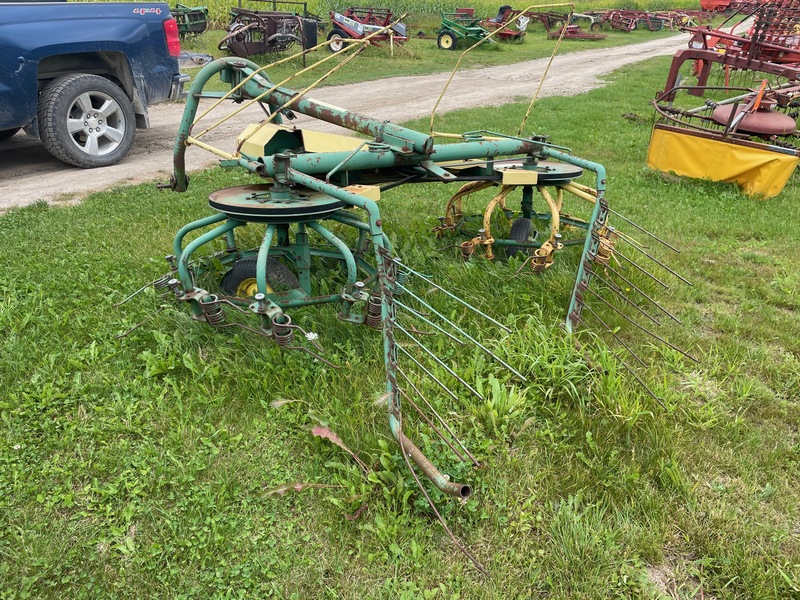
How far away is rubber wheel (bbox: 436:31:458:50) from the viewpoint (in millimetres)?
21281

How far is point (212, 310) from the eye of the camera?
297cm

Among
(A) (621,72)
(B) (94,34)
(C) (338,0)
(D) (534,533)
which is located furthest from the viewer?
(C) (338,0)

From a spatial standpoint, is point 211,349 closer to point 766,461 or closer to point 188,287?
point 188,287

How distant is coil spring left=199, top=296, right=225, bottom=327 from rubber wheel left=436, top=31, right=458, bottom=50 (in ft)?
67.2

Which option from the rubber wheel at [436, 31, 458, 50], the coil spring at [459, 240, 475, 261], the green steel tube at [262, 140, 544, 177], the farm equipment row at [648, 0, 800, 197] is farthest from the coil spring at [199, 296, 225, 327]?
the rubber wheel at [436, 31, 458, 50]

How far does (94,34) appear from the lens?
6.71m

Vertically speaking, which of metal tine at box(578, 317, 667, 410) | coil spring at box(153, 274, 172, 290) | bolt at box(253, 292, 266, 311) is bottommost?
metal tine at box(578, 317, 667, 410)

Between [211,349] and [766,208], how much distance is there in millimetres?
5240

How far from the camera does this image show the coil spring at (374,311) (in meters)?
2.81

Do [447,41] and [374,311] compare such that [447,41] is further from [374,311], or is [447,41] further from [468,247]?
[374,311]

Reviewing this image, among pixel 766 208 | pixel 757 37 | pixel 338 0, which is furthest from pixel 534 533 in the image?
pixel 338 0

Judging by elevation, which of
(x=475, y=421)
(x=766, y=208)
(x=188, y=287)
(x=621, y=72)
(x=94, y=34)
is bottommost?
(x=621, y=72)

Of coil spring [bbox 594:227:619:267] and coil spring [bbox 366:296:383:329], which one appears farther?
coil spring [bbox 594:227:619:267]

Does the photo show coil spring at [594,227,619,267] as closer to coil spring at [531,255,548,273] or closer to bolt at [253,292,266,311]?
coil spring at [531,255,548,273]
